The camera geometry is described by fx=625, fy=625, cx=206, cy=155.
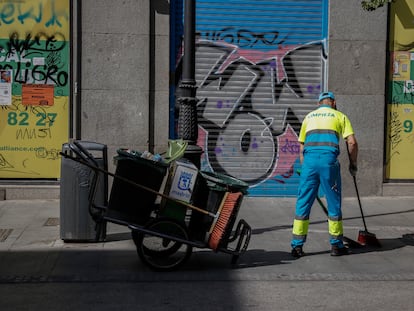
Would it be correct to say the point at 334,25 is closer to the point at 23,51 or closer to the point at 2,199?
the point at 23,51

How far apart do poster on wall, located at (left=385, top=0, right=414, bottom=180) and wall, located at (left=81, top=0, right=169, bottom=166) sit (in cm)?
420

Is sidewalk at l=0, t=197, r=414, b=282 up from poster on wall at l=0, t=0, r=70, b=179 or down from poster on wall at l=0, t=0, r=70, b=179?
down

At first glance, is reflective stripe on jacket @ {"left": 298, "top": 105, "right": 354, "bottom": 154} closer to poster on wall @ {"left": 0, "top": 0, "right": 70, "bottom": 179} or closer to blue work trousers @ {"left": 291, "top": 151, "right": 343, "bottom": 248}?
blue work trousers @ {"left": 291, "top": 151, "right": 343, "bottom": 248}

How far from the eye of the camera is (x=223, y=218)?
6465 millimetres

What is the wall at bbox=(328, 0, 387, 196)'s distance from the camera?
11.3 metres

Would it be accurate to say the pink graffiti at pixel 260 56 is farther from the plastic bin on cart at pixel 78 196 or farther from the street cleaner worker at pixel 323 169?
the plastic bin on cart at pixel 78 196

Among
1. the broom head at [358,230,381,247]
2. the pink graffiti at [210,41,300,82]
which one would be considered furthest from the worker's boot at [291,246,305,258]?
the pink graffiti at [210,41,300,82]

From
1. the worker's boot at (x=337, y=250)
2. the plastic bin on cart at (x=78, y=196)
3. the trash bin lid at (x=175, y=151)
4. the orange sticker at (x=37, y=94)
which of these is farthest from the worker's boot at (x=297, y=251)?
the orange sticker at (x=37, y=94)

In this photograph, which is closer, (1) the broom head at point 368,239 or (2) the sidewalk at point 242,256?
(2) the sidewalk at point 242,256

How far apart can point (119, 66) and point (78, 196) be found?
3858 mm

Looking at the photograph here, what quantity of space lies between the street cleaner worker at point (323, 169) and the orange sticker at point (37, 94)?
5.28 metres

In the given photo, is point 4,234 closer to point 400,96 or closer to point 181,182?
point 181,182

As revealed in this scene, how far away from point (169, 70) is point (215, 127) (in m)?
1.32

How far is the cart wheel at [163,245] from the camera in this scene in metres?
6.50
